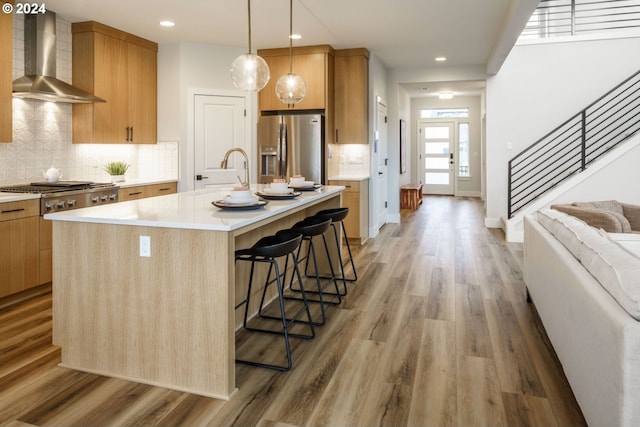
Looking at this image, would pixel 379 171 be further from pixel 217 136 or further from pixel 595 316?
pixel 595 316

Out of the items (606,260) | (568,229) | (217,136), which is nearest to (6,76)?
(217,136)

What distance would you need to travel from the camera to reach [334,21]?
17.5ft

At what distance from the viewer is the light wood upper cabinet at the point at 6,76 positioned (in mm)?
4074

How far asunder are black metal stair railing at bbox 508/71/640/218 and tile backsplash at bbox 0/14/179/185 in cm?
503

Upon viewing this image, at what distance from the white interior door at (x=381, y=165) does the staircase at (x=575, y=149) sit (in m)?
1.92

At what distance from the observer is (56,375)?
104 inches

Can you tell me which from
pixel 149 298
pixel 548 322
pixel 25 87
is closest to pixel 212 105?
pixel 25 87

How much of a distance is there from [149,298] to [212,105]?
4323 mm

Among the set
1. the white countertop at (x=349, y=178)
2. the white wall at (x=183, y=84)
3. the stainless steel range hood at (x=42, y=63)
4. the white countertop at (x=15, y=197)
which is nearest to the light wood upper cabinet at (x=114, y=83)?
the white wall at (x=183, y=84)

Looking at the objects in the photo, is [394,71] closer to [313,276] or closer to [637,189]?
[637,189]

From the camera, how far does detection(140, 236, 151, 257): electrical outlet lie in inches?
97.8

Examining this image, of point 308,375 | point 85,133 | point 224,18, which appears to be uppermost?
point 224,18

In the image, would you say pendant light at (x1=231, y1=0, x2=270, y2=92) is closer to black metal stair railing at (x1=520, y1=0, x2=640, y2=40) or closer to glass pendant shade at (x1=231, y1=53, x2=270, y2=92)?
glass pendant shade at (x1=231, y1=53, x2=270, y2=92)

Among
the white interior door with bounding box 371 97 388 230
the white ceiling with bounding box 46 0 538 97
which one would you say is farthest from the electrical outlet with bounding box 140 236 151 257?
the white interior door with bounding box 371 97 388 230
